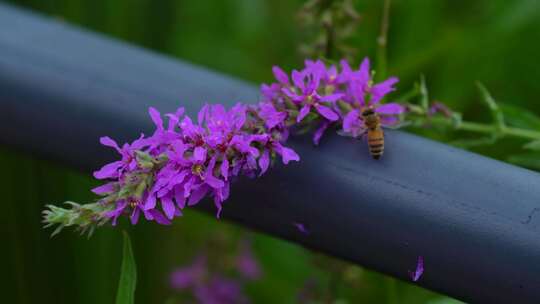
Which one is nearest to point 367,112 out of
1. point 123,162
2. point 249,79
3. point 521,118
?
point 123,162

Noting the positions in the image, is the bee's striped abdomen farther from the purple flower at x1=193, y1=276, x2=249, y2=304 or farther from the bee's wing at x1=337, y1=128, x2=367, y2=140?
the purple flower at x1=193, y1=276, x2=249, y2=304

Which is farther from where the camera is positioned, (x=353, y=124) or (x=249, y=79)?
(x=249, y=79)

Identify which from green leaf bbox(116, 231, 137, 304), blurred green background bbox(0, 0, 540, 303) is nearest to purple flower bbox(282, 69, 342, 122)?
green leaf bbox(116, 231, 137, 304)

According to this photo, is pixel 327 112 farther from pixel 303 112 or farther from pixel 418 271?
pixel 418 271

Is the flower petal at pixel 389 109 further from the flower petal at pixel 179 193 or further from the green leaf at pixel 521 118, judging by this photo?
the green leaf at pixel 521 118

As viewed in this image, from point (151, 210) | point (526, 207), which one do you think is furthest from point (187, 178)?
point (526, 207)

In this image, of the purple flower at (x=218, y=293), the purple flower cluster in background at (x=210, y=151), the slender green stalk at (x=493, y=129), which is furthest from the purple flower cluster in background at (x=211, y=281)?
the purple flower cluster in background at (x=210, y=151)
